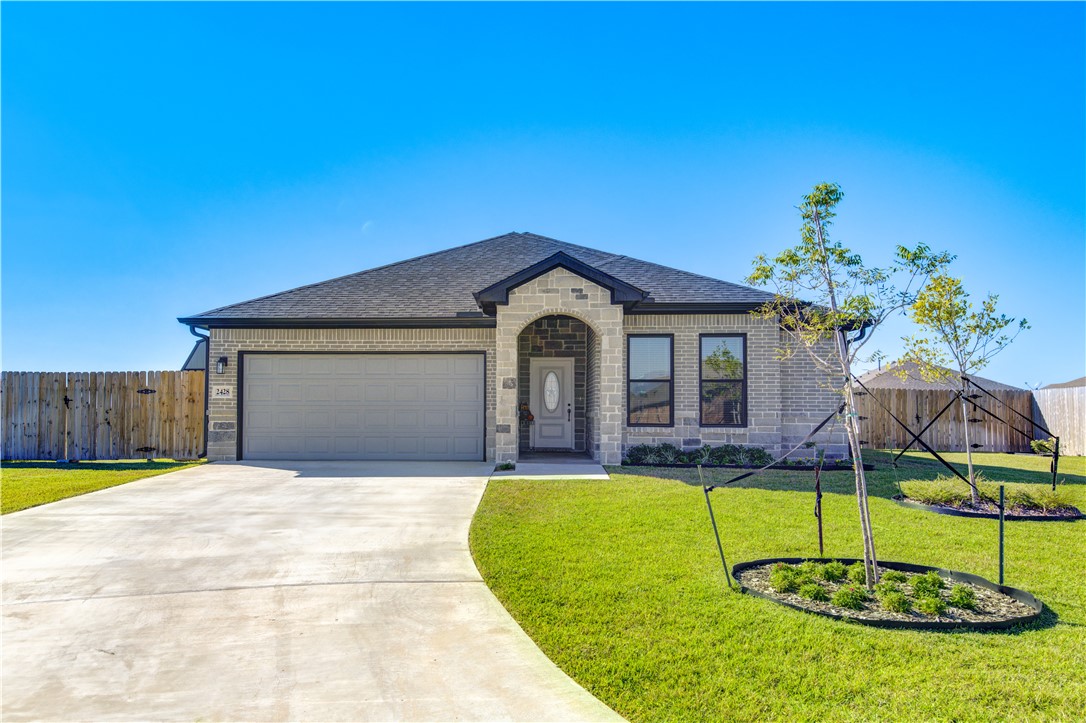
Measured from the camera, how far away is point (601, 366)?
12883mm

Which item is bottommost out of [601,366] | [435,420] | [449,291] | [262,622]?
[262,622]

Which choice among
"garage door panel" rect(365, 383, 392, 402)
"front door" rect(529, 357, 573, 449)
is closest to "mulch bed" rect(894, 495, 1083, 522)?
"front door" rect(529, 357, 573, 449)

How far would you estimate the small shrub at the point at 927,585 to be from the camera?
4760mm

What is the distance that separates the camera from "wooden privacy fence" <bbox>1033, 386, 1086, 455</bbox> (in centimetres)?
1786

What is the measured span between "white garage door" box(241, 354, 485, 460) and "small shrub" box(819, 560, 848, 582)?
9682 mm

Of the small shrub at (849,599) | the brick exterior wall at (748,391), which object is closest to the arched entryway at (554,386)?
the brick exterior wall at (748,391)

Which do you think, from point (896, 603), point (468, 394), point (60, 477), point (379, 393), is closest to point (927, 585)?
point (896, 603)

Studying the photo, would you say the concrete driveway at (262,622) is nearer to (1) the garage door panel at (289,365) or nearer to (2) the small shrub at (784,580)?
(2) the small shrub at (784,580)

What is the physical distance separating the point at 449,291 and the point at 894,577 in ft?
39.5

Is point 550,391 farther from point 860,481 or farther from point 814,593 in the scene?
point 814,593

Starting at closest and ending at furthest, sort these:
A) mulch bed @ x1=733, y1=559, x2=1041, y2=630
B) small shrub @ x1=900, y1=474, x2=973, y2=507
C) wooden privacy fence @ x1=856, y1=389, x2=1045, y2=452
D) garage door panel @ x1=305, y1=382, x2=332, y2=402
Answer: mulch bed @ x1=733, y1=559, x2=1041, y2=630 → small shrub @ x1=900, y1=474, x2=973, y2=507 → garage door panel @ x1=305, y1=382, x2=332, y2=402 → wooden privacy fence @ x1=856, y1=389, x2=1045, y2=452

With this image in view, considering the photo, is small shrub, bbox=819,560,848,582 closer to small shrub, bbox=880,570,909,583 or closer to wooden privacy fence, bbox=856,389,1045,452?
small shrub, bbox=880,570,909,583

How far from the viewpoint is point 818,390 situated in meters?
14.1

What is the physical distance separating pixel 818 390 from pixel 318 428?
37.2 feet
